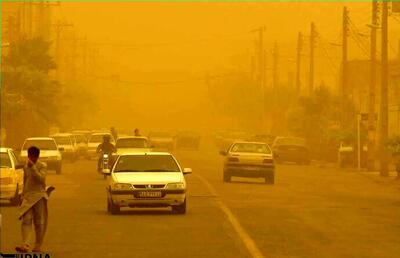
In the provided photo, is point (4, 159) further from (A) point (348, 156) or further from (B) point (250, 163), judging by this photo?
(A) point (348, 156)

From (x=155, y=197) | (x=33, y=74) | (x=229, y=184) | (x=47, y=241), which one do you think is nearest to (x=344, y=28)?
(x=33, y=74)

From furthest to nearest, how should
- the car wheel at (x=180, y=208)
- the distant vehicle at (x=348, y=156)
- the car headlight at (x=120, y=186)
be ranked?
1. the distant vehicle at (x=348, y=156)
2. the car wheel at (x=180, y=208)
3. the car headlight at (x=120, y=186)

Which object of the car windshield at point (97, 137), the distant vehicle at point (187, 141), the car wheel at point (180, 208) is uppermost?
the car wheel at point (180, 208)

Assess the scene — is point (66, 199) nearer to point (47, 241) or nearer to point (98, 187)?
point (98, 187)

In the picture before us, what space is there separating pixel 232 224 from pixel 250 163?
67.8ft

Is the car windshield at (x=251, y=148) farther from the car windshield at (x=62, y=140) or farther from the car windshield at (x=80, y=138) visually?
the car windshield at (x=80, y=138)

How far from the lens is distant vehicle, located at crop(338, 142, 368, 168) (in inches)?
2803

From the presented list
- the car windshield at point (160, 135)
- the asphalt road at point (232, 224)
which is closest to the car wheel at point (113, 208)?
the asphalt road at point (232, 224)

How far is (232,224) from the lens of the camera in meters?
27.5

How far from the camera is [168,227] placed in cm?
2667

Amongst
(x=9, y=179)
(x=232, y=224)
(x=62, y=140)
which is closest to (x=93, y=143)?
(x=62, y=140)

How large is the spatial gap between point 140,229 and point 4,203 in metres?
10.2

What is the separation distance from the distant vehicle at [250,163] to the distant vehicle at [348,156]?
74.7 ft

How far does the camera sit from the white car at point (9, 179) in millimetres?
33719
